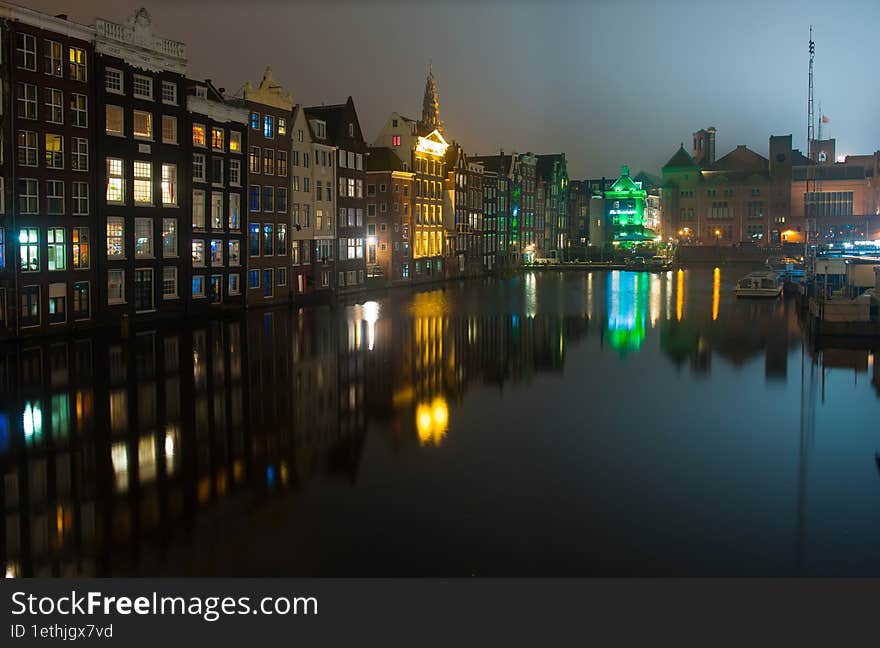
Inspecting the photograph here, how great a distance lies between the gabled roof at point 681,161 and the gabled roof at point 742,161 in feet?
18.5

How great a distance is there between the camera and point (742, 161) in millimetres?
161125

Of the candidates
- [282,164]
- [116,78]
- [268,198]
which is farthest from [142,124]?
[282,164]

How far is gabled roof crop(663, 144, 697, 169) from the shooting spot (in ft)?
517

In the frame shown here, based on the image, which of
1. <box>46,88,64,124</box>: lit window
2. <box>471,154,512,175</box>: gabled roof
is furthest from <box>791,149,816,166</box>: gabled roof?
<box>46,88,64,124</box>: lit window

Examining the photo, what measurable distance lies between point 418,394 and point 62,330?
70.7 feet

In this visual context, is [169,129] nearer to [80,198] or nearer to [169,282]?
[80,198]

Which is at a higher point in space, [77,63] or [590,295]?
[77,63]

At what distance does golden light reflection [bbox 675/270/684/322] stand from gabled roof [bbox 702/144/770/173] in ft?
203

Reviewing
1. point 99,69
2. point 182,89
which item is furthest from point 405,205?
point 99,69

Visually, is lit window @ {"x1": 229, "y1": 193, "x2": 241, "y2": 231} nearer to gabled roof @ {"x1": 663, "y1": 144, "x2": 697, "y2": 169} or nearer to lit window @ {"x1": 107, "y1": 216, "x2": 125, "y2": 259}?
lit window @ {"x1": 107, "y1": 216, "x2": 125, "y2": 259}

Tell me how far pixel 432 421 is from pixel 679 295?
5260cm

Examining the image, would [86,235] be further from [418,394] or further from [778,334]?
[778,334]

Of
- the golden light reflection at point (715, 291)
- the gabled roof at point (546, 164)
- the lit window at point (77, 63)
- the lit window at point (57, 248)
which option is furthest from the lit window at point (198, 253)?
the gabled roof at point (546, 164)

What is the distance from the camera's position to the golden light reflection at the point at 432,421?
22.6 meters
